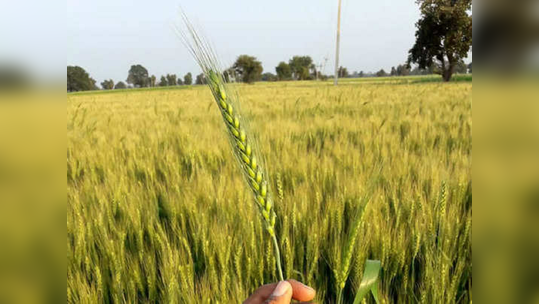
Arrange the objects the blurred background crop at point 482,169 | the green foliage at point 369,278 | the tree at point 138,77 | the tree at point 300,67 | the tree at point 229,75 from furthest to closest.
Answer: the tree at point 300,67
the tree at point 138,77
the tree at point 229,75
the green foliage at point 369,278
the blurred background crop at point 482,169

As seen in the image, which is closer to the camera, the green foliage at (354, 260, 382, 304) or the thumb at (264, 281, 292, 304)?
the thumb at (264, 281, 292, 304)

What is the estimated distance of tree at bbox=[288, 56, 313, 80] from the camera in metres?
73.9

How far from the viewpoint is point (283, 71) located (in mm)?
76625

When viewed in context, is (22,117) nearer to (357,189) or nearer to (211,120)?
(357,189)

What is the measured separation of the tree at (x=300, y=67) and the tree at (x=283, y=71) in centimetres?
134

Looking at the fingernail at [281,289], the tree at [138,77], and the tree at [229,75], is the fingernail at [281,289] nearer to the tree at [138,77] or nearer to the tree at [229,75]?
the tree at [229,75]

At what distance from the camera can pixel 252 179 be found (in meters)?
0.76

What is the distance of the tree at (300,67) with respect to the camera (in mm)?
73875

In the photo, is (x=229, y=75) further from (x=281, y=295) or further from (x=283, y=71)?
(x=283, y=71)

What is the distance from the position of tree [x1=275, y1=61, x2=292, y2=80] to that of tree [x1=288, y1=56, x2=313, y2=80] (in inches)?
52.8

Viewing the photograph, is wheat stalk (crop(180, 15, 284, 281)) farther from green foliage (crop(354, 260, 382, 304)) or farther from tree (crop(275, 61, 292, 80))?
tree (crop(275, 61, 292, 80))

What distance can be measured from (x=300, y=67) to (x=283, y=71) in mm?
3863

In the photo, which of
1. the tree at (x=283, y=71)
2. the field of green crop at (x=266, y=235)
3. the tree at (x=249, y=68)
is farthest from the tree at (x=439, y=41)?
the tree at (x=283, y=71)

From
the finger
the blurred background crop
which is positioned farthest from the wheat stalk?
the blurred background crop
